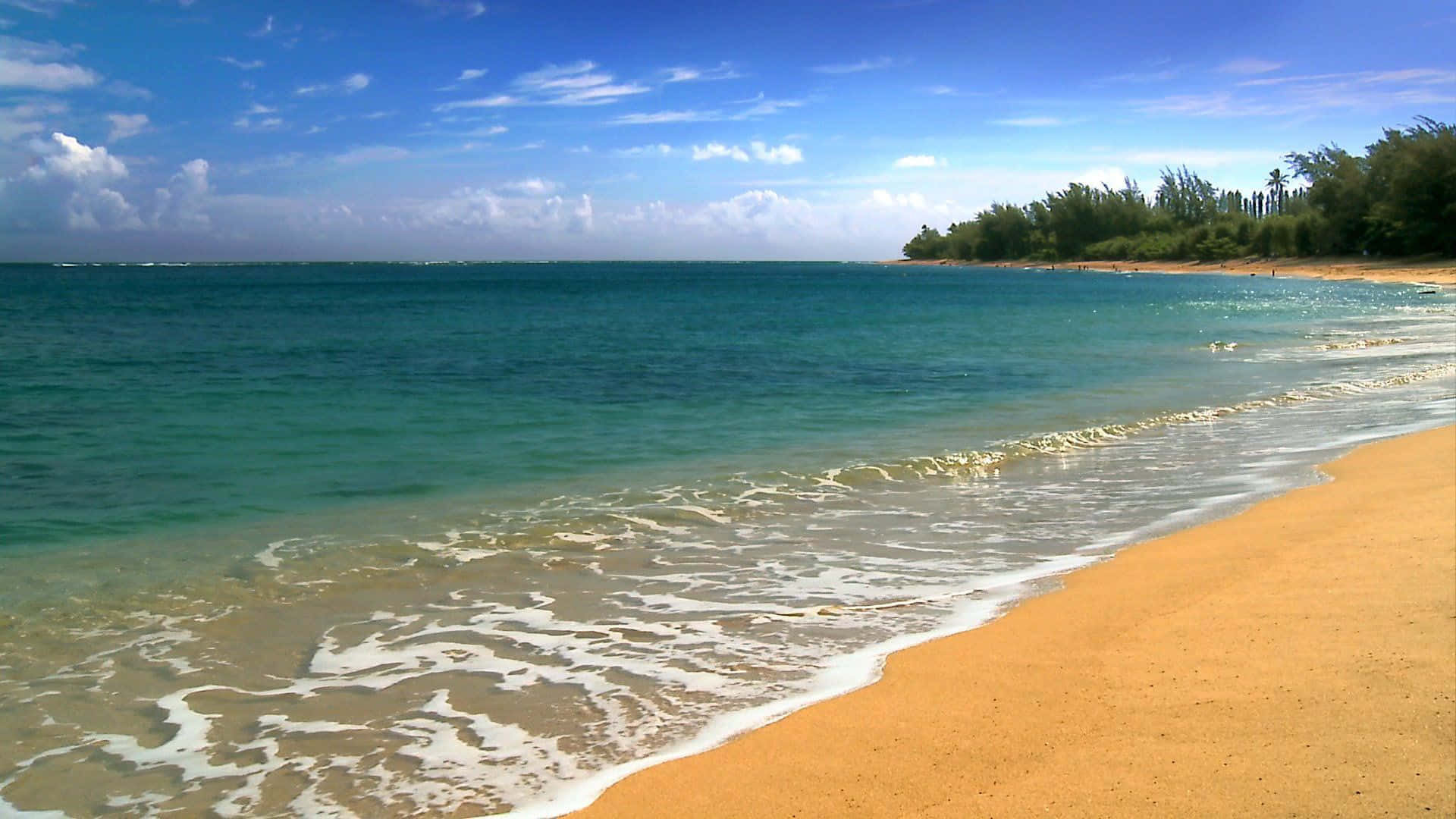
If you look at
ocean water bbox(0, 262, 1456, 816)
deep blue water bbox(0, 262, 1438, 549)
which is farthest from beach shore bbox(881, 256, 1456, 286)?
ocean water bbox(0, 262, 1456, 816)

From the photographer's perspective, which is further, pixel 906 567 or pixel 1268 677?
pixel 906 567

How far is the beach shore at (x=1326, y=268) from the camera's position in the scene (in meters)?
62.3

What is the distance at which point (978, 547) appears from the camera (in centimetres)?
755

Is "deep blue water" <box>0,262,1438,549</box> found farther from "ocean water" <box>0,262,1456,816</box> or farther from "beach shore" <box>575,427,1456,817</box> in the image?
"beach shore" <box>575,427,1456,817</box>

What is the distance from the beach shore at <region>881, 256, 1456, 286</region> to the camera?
205ft

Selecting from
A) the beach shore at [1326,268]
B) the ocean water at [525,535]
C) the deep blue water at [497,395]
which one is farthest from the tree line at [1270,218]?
the ocean water at [525,535]

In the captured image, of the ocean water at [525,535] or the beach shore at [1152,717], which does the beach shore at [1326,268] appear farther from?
the beach shore at [1152,717]

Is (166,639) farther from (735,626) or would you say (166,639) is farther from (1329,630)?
(1329,630)


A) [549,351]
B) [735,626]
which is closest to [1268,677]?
[735,626]

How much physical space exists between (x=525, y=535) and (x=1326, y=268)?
291ft

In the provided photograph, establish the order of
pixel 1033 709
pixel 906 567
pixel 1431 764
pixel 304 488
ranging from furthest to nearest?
pixel 304 488, pixel 906 567, pixel 1033 709, pixel 1431 764

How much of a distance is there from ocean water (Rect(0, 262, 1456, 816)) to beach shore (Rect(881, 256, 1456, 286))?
165 feet

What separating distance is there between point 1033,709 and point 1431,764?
55.8 inches

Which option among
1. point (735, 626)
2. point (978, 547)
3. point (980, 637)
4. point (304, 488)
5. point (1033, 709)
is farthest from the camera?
point (304, 488)
